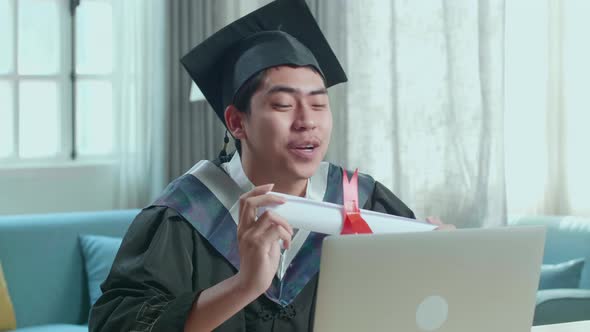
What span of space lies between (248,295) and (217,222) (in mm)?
375

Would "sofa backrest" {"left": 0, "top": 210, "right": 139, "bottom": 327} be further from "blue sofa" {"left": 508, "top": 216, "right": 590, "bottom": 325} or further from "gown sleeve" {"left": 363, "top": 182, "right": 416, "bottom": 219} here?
"gown sleeve" {"left": 363, "top": 182, "right": 416, "bottom": 219}

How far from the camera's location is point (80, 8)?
174 inches

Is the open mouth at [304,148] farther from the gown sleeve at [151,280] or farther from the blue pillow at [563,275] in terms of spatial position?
the blue pillow at [563,275]

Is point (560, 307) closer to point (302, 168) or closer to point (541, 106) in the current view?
point (541, 106)

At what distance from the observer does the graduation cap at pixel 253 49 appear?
1.73m

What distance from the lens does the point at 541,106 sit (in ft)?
15.0

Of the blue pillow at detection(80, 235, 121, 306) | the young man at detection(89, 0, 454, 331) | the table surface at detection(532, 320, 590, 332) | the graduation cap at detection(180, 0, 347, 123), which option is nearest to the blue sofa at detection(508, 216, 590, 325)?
the table surface at detection(532, 320, 590, 332)

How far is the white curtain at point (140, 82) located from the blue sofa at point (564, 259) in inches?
68.6

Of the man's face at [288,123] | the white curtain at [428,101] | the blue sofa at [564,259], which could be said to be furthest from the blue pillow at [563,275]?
the man's face at [288,123]

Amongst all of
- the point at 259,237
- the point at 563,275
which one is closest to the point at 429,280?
the point at 259,237

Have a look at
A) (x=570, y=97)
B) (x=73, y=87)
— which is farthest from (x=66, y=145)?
→ (x=570, y=97)

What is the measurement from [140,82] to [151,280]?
2.86 m

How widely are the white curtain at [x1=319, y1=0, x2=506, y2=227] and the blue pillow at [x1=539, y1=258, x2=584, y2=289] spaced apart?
482mm

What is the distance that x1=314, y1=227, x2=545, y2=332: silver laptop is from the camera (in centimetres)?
122
